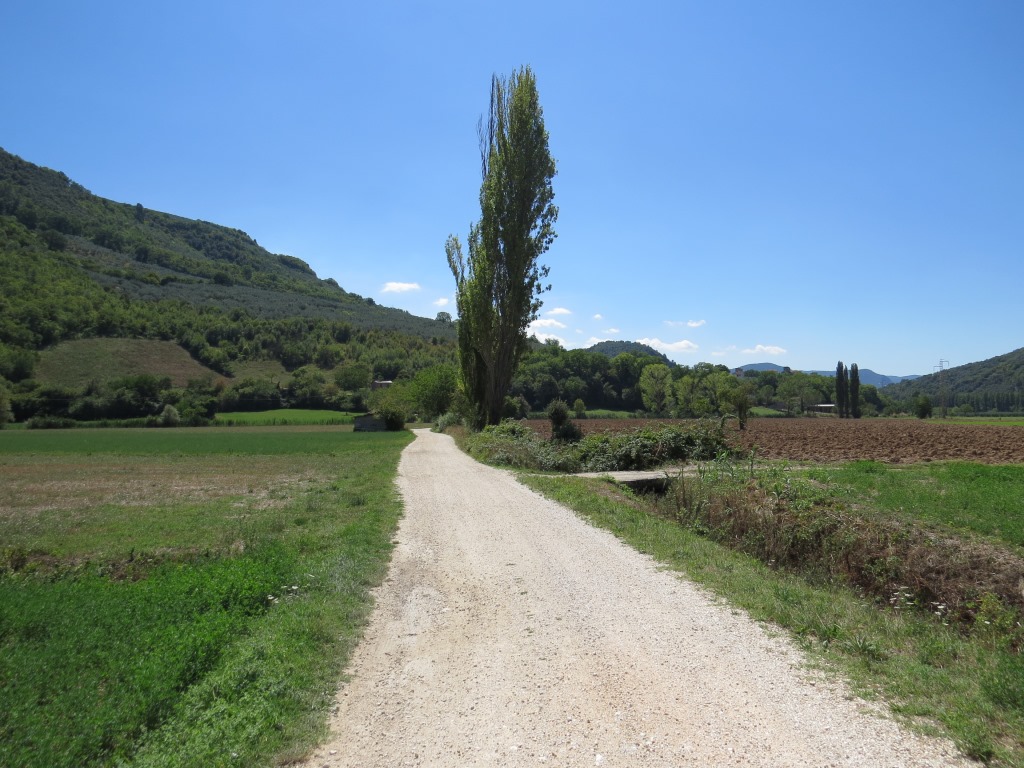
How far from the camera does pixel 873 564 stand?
9.74 metres

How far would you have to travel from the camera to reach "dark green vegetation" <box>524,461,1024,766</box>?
478 centimetres

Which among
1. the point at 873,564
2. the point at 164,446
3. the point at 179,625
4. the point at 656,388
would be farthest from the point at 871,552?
the point at 656,388

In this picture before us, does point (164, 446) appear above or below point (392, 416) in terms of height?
below

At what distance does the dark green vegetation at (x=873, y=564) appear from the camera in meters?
4.78

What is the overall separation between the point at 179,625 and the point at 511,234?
27433 mm

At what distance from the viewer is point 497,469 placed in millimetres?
24047

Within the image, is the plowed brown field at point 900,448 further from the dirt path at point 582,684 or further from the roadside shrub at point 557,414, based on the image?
the dirt path at point 582,684

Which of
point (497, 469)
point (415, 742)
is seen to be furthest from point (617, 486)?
point (415, 742)

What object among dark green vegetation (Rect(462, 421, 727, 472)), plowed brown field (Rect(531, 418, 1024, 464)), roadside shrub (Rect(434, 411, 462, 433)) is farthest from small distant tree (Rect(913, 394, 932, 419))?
dark green vegetation (Rect(462, 421, 727, 472))

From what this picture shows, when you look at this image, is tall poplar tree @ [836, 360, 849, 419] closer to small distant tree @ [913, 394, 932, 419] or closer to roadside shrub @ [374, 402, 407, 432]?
small distant tree @ [913, 394, 932, 419]

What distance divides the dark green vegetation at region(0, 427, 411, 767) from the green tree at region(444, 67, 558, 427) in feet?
56.7

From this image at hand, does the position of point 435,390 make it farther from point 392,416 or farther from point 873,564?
point 873,564

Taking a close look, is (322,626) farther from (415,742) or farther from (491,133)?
(491,133)

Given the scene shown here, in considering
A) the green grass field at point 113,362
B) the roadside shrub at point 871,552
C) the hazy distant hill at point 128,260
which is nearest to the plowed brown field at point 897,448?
the roadside shrub at point 871,552
